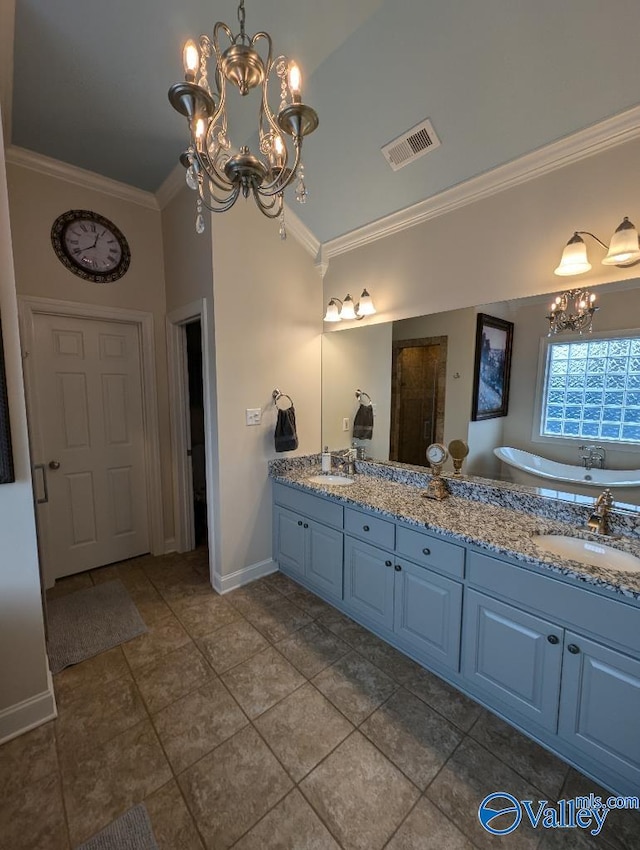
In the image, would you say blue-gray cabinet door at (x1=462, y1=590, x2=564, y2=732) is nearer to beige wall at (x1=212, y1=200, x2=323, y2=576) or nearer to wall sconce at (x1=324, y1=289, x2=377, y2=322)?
beige wall at (x1=212, y1=200, x2=323, y2=576)

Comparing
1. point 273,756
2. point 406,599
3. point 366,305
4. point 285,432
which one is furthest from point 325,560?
point 366,305

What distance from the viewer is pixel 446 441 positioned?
231cm

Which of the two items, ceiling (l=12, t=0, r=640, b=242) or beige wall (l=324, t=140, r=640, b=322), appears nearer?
ceiling (l=12, t=0, r=640, b=242)

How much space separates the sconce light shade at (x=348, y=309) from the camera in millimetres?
2703

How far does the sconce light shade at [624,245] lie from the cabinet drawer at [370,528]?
5.22ft

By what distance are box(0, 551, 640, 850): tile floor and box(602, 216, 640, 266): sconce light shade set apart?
6.87 ft

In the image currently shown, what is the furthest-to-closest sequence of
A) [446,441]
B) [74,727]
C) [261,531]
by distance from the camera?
[261,531] < [446,441] < [74,727]

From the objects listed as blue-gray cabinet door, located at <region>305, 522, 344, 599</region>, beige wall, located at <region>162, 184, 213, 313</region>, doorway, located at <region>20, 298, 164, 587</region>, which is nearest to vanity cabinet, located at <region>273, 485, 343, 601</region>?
blue-gray cabinet door, located at <region>305, 522, 344, 599</region>

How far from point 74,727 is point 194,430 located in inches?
97.9

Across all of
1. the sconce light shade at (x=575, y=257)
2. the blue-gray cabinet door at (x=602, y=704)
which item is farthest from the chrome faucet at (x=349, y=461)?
the sconce light shade at (x=575, y=257)

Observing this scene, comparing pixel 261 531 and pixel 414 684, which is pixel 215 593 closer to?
pixel 261 531

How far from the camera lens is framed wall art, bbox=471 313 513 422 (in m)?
2.03

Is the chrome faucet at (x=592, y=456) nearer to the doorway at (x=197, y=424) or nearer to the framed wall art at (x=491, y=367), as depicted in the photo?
the framed wall art at (x=491, y=367)

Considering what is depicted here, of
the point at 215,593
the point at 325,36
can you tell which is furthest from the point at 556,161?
the point at 215,593
